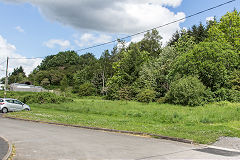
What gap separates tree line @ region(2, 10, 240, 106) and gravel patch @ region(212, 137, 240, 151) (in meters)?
22.9

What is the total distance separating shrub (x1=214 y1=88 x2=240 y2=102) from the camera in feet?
112

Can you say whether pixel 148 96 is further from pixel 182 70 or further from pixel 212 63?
pixel 212 63

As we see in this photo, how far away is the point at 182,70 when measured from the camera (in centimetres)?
3953

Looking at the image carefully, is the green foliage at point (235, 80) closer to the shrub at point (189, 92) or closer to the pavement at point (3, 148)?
the shrub at point (189, 92)

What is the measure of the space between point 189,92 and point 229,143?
79.0 ft

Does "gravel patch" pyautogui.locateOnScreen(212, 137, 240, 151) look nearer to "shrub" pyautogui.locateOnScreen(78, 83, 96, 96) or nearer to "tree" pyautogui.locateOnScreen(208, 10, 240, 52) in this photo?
"tree" pyautogui.locateOnScreen(208, 10, 240, 52)

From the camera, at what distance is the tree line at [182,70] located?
35.6 metres

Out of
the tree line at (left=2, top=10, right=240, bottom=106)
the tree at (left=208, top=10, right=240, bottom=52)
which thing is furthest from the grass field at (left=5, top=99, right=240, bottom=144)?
the tree at (left=208, top=10, right=240, bottom=52)

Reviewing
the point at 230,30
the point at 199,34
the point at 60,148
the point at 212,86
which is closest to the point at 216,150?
the point at 60,148

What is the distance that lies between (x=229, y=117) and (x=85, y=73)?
68.3m

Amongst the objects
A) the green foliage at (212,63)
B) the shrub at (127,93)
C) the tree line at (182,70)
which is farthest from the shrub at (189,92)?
the shrub at (127,93)

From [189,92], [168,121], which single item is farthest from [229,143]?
[189,92]

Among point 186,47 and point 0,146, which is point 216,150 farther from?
point 186,47

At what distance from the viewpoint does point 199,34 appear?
199ft
